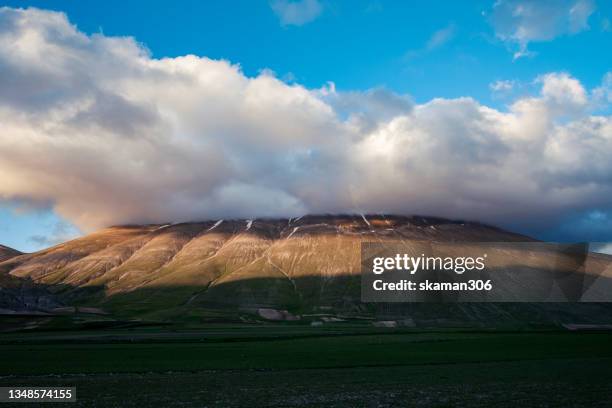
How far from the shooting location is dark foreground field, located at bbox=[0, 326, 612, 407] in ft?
118

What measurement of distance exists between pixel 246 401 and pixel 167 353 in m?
50.7

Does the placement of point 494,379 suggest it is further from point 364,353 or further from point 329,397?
point 364,353

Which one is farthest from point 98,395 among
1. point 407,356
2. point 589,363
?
point 589,363

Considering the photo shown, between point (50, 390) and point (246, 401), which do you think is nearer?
point (246, 401)

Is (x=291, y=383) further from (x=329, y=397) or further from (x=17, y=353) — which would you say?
(x=17, y=353)

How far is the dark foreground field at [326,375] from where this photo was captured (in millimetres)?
35844

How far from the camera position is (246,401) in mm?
35625

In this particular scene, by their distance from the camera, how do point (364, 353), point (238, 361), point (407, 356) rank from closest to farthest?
point (238, 361) → point (407, 356) → point (364, 353)

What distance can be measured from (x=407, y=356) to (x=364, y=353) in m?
7.95

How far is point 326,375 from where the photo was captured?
52.9 metres

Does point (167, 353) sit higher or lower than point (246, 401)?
lower

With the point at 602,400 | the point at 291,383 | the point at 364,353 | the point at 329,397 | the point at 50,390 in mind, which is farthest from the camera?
the point at 364,353

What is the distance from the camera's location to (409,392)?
3916cm

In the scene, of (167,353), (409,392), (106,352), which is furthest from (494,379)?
(106,352)
